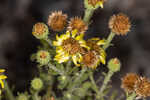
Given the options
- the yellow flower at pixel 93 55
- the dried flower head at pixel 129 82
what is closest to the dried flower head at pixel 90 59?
the yellow flower at pixel 93 55

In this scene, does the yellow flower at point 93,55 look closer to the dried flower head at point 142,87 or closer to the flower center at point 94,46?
the flower center at point 94,46

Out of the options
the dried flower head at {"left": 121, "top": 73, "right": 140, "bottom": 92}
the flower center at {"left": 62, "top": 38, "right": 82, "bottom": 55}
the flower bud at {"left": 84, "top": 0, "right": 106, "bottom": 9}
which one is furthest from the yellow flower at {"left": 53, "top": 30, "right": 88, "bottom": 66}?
the dried flower head at {"left": 121, "top": 73, "right": 140, "bottom": 92}

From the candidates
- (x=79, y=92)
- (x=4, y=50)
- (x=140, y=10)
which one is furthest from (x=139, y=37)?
(x=4, y=50)

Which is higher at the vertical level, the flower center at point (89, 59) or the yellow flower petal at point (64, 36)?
the yellow flower petal at point (64, 36)

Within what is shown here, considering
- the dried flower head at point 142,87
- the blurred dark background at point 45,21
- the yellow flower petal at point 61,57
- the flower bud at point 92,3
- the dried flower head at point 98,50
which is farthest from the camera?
the blurred dark background at point 45,21

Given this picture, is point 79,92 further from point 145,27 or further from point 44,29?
point 145,27

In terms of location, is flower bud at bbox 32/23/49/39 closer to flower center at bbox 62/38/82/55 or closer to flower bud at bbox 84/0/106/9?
flower center at bbox 62/38/82/55
